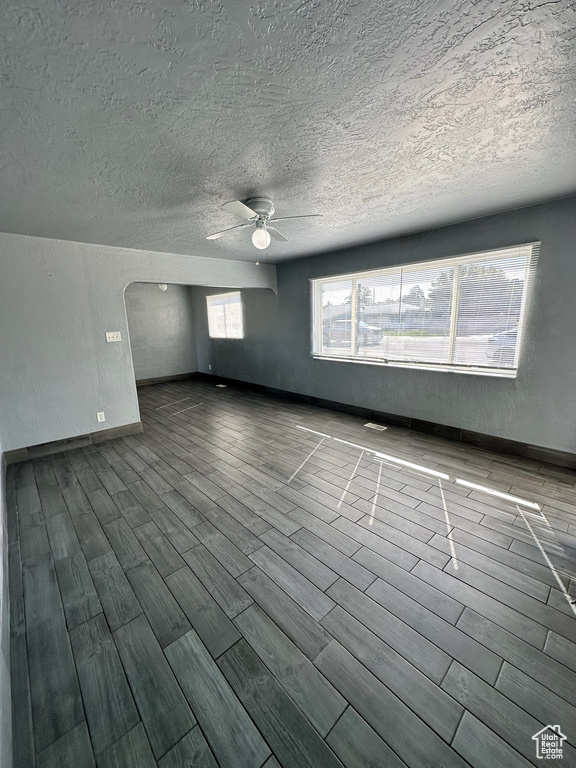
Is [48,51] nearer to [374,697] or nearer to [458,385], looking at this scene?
[374,697]

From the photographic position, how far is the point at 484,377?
331 cm

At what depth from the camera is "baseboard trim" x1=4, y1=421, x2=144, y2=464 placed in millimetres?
3374

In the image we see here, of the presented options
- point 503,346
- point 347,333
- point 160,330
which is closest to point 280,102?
point 503,346

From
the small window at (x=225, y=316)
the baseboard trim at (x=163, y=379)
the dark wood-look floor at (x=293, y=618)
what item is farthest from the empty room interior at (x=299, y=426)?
the baseboard trim at (x=163, y=379)

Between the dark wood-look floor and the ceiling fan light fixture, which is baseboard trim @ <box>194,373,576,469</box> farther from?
the ceiling fan light fixture

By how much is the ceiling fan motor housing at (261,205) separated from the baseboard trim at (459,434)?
305 cm

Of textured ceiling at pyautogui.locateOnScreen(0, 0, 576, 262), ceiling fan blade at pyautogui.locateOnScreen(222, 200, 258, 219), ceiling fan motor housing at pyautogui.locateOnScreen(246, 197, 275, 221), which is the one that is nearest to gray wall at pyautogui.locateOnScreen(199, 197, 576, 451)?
textured ceiling at pyautogui.locateOnScreen(0, 0, 576, 262)

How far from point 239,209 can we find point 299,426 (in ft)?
9.58

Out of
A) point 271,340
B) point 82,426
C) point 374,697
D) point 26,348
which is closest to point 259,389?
point 271,340

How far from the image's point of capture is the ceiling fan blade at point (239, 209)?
6.86ft

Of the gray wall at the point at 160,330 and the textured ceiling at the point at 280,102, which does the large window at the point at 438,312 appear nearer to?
the textured ceiling at the point at 280,102

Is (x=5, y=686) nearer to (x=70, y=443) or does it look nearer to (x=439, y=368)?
(x=70, y=443)

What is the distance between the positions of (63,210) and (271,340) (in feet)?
12.3

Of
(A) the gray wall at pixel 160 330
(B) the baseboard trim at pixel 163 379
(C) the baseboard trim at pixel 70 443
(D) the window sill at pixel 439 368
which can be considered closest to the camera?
(D) the window sill at pixel 439 368
